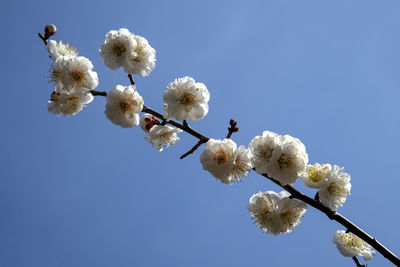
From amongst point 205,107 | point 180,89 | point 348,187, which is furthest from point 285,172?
point 180,89

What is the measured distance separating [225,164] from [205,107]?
443 mm

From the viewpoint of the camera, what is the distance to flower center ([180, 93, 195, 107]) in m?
2.13

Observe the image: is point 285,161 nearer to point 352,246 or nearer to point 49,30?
point 352,246

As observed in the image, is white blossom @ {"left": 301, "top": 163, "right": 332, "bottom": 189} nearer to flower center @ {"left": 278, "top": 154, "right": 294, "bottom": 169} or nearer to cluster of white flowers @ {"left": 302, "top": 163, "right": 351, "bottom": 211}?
cluster of white flowers @ {"left": 302, "top": 163, "right": 351, "bottom": 211}

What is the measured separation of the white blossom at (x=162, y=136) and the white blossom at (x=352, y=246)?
4.62 feet

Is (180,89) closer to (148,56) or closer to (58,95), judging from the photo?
(148,56)

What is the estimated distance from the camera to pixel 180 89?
7.00 ft

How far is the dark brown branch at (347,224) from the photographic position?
1.85 m

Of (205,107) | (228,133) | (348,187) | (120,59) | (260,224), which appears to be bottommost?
(260,224)

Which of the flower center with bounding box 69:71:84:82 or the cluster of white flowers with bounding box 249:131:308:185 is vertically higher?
the flower center with bounding box 69:71:84:82

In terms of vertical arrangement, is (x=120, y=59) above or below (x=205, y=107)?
above

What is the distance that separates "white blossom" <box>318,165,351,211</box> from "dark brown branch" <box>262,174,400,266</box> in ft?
0.17

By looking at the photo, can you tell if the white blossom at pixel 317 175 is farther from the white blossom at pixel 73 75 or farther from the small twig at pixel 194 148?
the white blossom at pixel 73 75

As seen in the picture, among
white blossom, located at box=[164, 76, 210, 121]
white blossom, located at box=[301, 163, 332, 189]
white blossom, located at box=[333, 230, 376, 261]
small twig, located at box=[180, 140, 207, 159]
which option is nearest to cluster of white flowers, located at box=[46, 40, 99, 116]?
white blossom, located at box=[164, 76, 210, 121]
